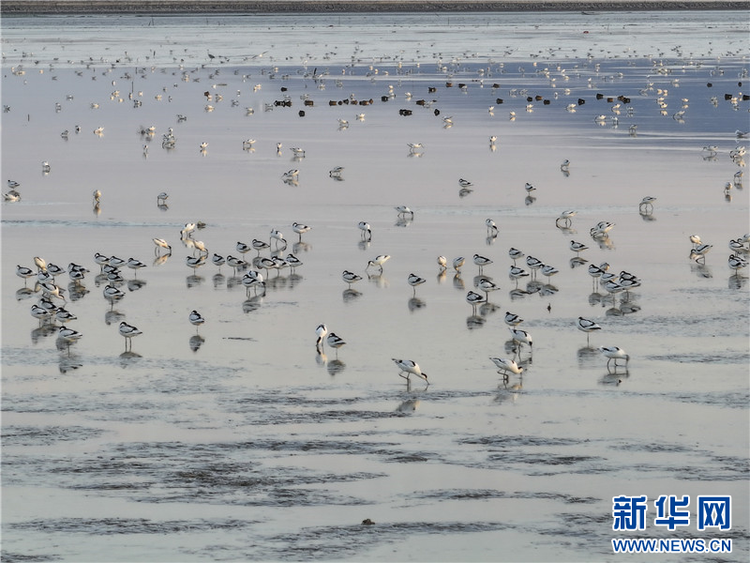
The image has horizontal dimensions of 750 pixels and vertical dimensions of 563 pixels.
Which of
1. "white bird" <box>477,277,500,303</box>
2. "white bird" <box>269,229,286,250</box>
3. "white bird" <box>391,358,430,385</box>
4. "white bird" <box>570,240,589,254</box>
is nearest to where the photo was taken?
"white bird" <box>391,358,430,385</box>

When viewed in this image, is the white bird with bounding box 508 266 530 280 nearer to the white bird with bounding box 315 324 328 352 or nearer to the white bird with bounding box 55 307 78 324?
the white bird with bounding box 315 324 328 352

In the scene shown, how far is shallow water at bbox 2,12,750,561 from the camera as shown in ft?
51.1

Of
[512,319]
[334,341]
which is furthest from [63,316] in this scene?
[512,319]

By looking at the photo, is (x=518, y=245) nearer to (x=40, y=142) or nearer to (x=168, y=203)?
(x=168, y=203)

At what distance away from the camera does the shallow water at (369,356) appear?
15.6 metres

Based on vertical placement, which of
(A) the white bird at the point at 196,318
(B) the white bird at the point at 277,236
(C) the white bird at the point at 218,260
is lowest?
(A) the white bird at the point at 196,318

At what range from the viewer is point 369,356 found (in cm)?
2216

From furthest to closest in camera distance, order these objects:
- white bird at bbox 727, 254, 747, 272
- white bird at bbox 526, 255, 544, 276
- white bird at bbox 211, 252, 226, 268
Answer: white bird at bbox 211, 252, 226, 268 < white bird at bbox 727, 254, 747, 272 < white bird at bbox 526, 255, 544, 276

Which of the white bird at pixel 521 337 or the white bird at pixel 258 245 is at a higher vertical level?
the white bird at pixel 258 245

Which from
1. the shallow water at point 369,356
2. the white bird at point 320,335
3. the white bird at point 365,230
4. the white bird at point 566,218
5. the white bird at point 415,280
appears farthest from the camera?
the white bird at point 566,218

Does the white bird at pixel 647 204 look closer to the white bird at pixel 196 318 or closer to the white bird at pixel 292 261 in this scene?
the white bird at pixel 292 261

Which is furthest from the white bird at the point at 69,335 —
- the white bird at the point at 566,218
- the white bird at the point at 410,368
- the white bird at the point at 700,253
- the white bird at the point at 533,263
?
the white bird at the point at 566,218

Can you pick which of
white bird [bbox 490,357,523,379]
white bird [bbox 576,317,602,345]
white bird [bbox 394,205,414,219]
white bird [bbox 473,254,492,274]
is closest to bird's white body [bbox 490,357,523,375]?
white bird [bbox 490,357,523,379]

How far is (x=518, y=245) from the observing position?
3073cm
